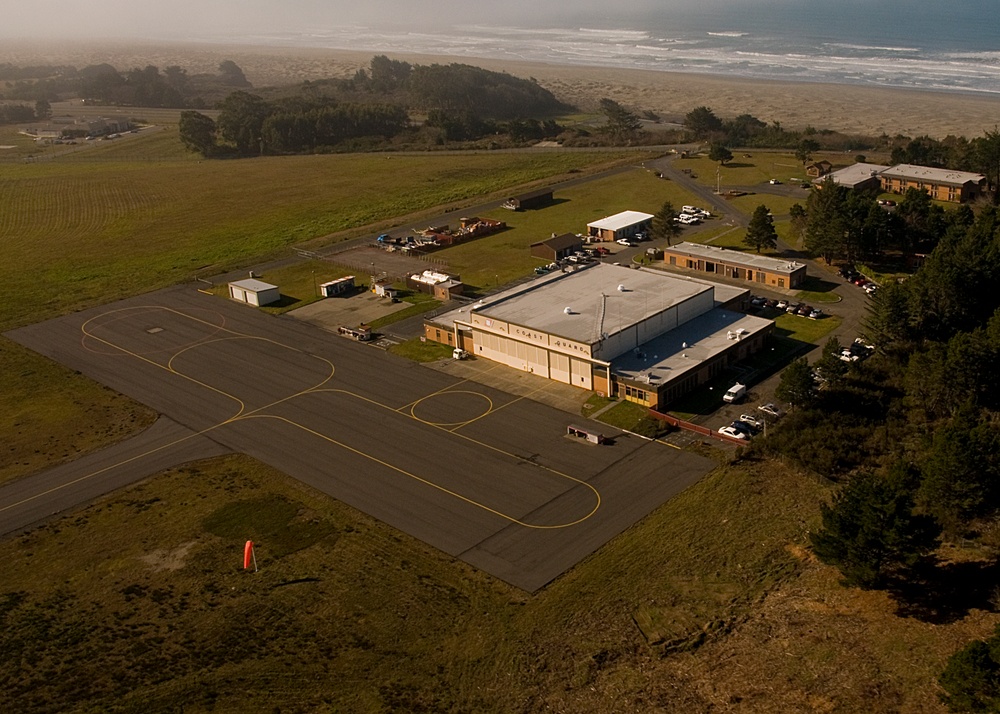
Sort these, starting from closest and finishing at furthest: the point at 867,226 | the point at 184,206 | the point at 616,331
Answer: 1. the point at 616,331
2. the point at 867,226
3. the point at 184,206

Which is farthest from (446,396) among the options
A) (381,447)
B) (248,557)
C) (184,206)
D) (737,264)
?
(184,206)

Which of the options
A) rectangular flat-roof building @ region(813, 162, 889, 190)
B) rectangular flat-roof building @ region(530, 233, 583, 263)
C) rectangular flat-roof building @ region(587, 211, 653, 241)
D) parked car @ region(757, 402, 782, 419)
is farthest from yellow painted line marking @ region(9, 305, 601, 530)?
rectangular flat-roof building @ region(813, 162, 889, 190)

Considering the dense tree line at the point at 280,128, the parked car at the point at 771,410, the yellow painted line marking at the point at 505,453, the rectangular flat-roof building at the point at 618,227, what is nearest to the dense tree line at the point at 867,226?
the rectangular flat-roof building at the point at 618,227

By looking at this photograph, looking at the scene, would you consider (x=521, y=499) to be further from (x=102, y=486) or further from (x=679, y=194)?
(x=679, y=194)

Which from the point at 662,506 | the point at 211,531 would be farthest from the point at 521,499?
the point at 211,531

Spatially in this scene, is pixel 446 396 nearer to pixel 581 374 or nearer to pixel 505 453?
pixel 505 453

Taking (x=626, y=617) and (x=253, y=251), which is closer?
(x=626, y=617)
